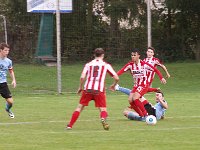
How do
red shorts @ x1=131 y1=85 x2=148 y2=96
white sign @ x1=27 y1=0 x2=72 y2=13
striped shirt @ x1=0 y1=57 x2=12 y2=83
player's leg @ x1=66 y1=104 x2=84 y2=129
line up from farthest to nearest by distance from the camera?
white sign @ x1=27 y1=0 x2=72 y2=13
striped shirt @ x1=0 y1=57 x2=12 y2=83
red shorts @ x1=131 y1=85 x2=148 y2=96
player's leg @ x1=66 y1=104 x2=84 y2=129

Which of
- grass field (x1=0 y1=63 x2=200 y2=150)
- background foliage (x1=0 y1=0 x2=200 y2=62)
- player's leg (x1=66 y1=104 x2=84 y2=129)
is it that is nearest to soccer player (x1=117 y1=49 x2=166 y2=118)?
grass field (x1=0 y1=63 x2=200 y2=150)

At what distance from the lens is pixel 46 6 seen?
29.4 metres

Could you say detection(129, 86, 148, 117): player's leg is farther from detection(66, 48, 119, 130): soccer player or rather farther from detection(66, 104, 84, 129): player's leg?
detection(66, 104, 84, 129): player's leg

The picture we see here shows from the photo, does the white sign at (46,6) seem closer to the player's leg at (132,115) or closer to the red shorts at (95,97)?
the player's leg at (132,115)

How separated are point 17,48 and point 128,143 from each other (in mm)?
20205

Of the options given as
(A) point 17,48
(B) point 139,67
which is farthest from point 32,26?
(B) point 139,67

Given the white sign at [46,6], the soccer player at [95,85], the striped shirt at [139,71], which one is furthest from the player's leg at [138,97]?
the white sign at [46,6]

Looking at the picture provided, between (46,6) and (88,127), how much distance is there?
15.8 metres

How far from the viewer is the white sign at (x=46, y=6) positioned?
29236 millimetres

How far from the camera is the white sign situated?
29236mm

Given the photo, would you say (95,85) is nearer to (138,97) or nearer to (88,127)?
(88,127)

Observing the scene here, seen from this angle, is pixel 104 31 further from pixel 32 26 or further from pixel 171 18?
pixel 171 18

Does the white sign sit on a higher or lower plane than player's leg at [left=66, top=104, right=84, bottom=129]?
higher

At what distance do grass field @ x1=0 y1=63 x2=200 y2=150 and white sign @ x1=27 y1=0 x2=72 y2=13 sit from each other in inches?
163
